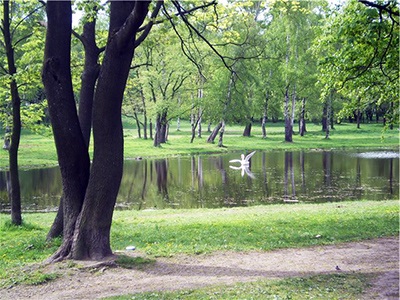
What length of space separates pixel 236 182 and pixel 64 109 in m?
19.4

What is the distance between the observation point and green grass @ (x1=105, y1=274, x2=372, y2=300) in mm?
7379

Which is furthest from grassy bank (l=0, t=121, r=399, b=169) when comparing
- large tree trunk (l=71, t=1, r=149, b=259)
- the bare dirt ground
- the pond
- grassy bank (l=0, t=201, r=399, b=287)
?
the bare dirt ground

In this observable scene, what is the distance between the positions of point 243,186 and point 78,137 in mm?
17745

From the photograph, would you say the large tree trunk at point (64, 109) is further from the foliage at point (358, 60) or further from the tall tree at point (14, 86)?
the foliage at point (358, 60)

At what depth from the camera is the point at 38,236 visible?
13055 mm

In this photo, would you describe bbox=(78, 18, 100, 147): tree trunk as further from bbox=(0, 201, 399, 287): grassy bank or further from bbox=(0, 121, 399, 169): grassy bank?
bbox=(0, 121, 399, 169): grassy bank

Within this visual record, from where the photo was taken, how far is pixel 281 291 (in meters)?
7.59

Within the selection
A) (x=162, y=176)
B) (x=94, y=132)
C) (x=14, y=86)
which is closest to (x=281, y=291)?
(x=94, y=132)

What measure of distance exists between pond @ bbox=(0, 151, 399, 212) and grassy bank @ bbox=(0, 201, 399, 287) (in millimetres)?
7003

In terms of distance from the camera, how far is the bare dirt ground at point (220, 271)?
8.02 metres

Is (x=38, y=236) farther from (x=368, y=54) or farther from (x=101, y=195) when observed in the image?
(x=368, y=54)

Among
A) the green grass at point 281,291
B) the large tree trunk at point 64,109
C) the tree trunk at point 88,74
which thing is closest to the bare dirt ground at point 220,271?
the green grass at point 281,291

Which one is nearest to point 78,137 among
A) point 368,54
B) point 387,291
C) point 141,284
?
point 141,284

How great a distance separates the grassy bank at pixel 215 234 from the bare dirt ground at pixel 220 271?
487 mm
